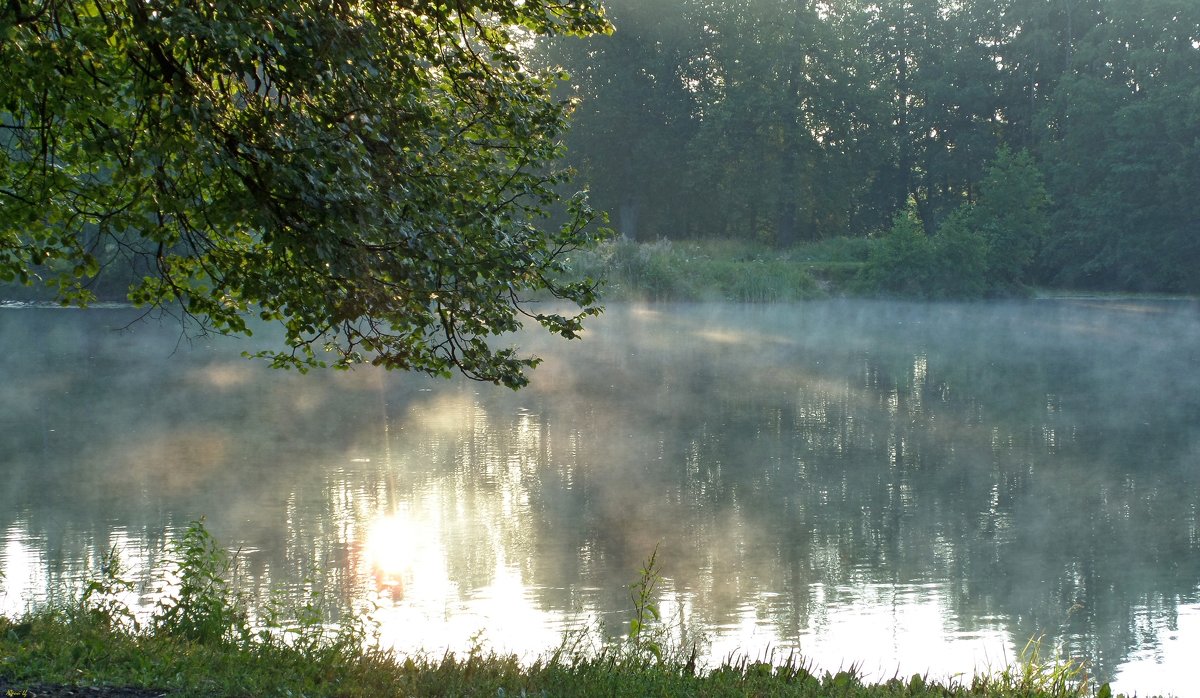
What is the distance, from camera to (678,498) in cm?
1381

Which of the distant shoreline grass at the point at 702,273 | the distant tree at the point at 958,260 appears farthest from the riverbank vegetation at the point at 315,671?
the distant tree at the point at 958,260

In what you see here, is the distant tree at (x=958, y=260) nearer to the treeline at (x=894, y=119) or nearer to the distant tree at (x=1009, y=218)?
the distant tree at (x=1009, y=218)

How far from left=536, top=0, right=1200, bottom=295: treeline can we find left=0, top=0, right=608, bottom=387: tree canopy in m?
46.7

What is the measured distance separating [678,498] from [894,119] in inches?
2103

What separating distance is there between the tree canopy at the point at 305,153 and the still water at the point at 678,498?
2.60 m

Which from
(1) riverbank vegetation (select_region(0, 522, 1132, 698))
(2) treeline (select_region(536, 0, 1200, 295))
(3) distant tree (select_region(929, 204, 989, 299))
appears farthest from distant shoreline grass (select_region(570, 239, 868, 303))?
(1) riverbank vegetation (select_region(0, 522, 1132, 698))

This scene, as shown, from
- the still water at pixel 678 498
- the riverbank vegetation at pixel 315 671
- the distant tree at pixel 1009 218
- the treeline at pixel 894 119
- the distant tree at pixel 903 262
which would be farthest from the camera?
the treeline at pixel 894 119

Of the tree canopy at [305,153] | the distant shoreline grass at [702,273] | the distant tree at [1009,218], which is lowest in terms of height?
the tree canopy at [305,153]

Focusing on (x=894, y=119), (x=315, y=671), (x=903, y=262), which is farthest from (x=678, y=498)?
(x=894, y=119)

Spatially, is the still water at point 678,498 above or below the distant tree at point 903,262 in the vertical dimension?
below

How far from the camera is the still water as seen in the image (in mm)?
9484

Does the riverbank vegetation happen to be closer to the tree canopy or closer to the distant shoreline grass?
the tree canopy

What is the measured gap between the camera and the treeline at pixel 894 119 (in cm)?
5322

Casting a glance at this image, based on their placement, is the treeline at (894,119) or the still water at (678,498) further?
the treeline at (894,119)
